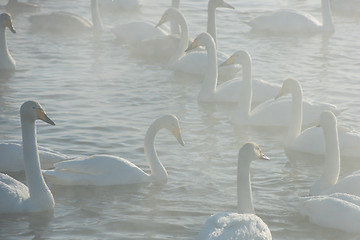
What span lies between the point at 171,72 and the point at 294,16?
4.87 m

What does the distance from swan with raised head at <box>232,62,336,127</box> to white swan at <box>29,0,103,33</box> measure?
748 centimetres

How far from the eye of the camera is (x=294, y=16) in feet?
63.7

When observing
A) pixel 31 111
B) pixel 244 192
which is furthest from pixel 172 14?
pixel 244 192

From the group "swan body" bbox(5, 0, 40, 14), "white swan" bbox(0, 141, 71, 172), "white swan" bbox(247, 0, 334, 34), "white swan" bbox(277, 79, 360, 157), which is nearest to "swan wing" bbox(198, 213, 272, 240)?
"white swan" bbox(0, 141, 71, 172)

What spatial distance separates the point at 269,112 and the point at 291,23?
305 inches

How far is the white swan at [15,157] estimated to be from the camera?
952 centimetres

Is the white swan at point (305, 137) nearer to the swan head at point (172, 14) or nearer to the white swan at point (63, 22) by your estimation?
the swan head at point (172, 14)

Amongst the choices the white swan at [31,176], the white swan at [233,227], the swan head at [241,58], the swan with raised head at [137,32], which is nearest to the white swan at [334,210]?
the white swan at [233,227]

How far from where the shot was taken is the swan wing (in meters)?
6.91

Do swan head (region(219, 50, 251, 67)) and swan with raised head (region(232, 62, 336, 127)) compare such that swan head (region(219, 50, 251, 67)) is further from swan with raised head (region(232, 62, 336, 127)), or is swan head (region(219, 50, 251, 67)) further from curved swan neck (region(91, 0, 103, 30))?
curved swan neck (region(91, 0, 103, 30))

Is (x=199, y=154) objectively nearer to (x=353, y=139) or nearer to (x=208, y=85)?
(x=353, y=139)

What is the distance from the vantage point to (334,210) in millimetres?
8023

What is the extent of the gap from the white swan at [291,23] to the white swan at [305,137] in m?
8.44

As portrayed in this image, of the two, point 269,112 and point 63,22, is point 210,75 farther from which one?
point 63,22
